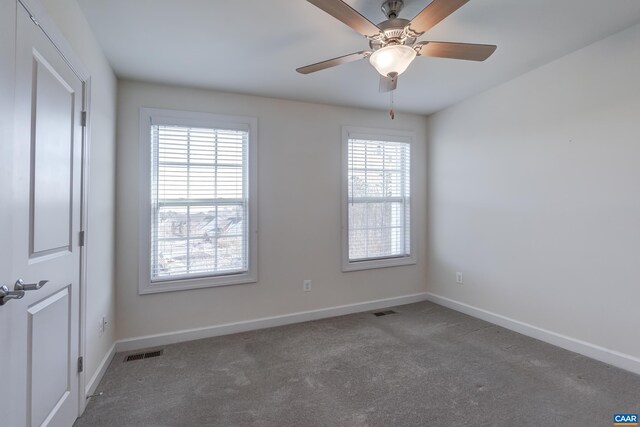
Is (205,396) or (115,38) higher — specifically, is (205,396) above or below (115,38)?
below

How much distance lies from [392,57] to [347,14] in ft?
1.18

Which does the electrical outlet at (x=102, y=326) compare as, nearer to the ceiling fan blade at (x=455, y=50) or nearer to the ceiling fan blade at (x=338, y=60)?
the ceiling fan blade at (x=338, y=60)

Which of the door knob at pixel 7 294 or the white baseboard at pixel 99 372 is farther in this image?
the white baseboard at pixel 99 372

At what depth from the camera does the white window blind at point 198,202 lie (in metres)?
3.00

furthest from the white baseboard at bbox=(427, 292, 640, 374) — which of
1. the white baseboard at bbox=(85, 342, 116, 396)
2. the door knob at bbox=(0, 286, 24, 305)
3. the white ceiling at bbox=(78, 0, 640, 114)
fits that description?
the door knob at bbox=(0, 286, 24, 305)

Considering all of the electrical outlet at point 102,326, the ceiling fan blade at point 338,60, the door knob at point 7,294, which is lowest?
the electrical outlet at point 102,326

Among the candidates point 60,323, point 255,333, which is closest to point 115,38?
point 60,323

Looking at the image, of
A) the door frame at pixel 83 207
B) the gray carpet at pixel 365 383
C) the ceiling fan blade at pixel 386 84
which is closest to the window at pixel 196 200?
the gray carpet at pixel 365 383

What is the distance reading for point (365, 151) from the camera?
12.8ft

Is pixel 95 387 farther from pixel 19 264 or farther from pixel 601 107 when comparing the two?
pixel 601 107

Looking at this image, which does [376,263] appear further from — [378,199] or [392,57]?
[392,57]

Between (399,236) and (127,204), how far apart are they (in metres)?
3.16

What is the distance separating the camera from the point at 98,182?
2314mm

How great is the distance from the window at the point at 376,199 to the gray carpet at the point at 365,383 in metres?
1.11
